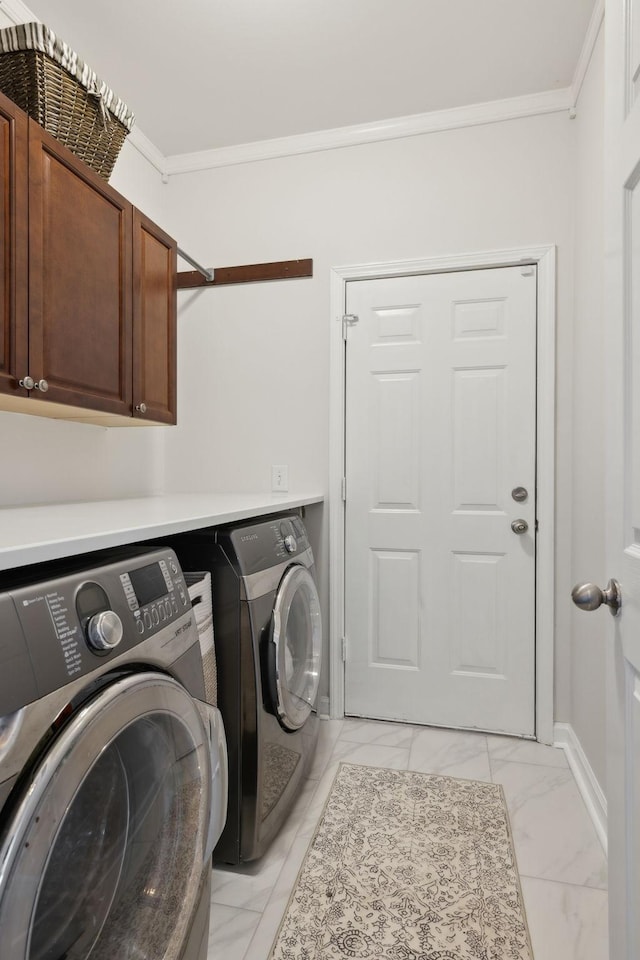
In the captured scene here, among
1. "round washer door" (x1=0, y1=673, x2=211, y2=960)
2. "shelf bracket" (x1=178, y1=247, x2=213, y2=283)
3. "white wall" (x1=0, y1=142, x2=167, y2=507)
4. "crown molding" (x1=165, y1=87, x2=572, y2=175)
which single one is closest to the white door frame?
"crown molding" (x1=165, y1=87, x2=572, y2=175)

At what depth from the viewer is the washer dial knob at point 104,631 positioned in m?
0.77

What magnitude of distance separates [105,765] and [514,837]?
4.47 feet

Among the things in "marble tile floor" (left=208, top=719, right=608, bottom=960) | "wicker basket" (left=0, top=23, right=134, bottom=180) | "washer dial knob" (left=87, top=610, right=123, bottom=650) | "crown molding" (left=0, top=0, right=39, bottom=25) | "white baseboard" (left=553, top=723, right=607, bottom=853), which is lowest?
"marble tile floor" (left=208, top=719, right=608, bottom=960)

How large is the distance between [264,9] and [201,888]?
247cm

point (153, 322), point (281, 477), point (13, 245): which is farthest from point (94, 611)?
point (281, 477)

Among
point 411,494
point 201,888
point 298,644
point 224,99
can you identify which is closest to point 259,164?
point 224,99

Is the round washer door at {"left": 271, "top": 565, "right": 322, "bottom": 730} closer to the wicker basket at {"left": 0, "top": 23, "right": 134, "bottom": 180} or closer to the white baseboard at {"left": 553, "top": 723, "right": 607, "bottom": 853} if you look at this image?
the white baseboard at {"left": 553, "top": 723, "right": 607, "bottom": 853}

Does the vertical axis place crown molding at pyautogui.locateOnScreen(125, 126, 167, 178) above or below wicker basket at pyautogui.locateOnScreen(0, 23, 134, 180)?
above

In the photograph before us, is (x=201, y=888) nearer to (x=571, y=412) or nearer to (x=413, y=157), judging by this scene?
(x=571, y=412)

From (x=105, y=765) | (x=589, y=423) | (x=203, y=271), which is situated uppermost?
(x=203, y=271)

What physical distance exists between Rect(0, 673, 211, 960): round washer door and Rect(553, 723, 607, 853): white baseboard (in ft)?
4.23

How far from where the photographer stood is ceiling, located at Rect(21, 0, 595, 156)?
176 centimetres

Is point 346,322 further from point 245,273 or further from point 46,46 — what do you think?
point 46,46

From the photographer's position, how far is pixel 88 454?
2.12 metres
